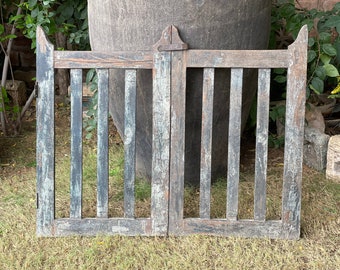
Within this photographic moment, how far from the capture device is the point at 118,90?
2840 millimetres

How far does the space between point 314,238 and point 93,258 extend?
0.91 metres

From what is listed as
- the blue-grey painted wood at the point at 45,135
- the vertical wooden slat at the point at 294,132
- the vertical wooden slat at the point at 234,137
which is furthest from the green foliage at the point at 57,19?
the vertical wooden slat at the point at 294,132

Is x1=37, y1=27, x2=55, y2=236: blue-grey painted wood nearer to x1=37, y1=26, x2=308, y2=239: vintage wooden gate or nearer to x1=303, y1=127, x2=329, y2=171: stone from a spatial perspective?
x1=37, y1=26, x2=308, y2=239: vintage wooden gate

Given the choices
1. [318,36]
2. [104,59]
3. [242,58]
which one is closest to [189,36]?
[242,58]

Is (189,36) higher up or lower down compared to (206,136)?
higher up

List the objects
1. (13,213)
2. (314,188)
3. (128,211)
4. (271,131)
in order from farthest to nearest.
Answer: (271,131), (314,188), (13,213), (128,211)

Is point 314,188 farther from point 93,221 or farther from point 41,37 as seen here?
point 41,37

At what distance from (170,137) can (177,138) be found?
3cm

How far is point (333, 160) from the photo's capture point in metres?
3.24

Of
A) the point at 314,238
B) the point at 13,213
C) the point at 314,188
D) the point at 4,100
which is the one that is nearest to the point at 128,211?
the point at 13,213

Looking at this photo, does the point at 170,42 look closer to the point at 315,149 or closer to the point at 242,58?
the point at 242,58

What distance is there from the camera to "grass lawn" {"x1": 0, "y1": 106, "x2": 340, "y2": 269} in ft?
7.70

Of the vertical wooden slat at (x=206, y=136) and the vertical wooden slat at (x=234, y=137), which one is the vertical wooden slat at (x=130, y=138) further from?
the vertical wooden slat at (x=234, y=137)

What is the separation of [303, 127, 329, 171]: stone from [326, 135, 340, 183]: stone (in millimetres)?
97
